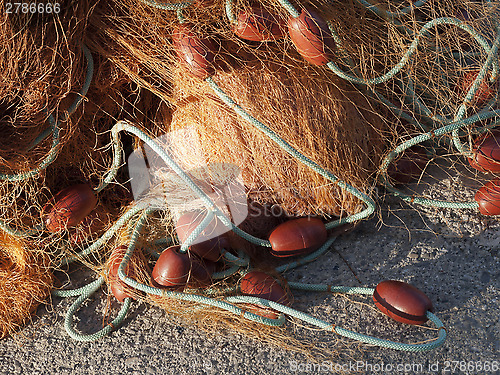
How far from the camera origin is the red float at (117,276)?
165cm

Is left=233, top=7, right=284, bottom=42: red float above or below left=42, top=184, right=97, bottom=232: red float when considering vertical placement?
above

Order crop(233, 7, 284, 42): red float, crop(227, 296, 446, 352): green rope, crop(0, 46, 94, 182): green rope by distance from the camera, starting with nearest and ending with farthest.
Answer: crop(227, 296, 446, 352): green rope < crop(233, 7, 284, 42): red float < crop(0, 46, 94, 182): green rope

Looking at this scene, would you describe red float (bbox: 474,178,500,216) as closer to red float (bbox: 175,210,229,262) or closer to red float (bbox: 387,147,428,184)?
red float (bbox: 387,147,428,184)

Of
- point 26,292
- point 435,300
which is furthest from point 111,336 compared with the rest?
point 435,300

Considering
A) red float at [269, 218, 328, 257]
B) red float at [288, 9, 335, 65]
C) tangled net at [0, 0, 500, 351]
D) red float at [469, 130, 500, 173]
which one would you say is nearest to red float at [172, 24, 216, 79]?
tangled net at [0, 0, 500, 351]

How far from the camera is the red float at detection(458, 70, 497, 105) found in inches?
67.8

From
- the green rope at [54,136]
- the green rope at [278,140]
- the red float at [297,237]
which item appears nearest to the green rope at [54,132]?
the green rope at [54,136]

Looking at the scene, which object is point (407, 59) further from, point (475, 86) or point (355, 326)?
point (355, 326)

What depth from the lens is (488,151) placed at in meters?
1.71

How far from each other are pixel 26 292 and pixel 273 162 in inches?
36.7

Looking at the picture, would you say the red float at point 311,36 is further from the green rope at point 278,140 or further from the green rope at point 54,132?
the green rope at point 54,132

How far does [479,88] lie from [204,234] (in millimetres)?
1043

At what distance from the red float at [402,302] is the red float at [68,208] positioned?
1010 mm

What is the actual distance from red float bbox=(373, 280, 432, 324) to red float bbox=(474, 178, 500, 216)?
1.42 ft
